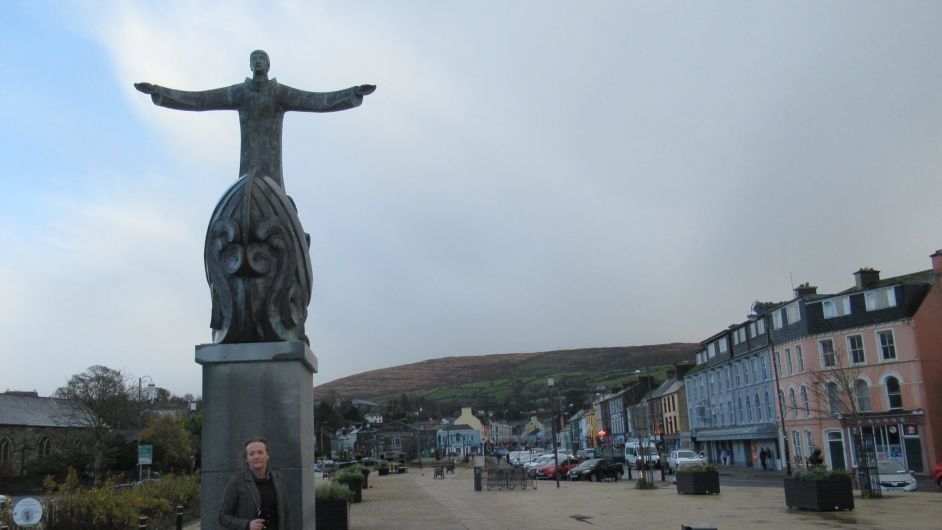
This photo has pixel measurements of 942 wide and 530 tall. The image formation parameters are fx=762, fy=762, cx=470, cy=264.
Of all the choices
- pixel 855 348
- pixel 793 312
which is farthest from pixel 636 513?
pixel 793 312

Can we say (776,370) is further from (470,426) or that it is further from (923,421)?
(470,426)

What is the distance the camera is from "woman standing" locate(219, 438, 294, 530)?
17.0 feet

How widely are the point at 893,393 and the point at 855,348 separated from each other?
3387 millimetres

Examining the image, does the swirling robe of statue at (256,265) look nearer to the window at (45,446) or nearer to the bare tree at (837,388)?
the bare tree at (837,388)

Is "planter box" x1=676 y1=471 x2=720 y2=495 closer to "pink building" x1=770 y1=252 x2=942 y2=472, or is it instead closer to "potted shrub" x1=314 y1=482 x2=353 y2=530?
"potted shrub" x1=314 y1=482 x2=353 y2=530

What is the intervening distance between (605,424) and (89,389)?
7450 cm

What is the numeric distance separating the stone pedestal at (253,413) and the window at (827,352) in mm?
46428

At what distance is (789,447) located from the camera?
5316 cm

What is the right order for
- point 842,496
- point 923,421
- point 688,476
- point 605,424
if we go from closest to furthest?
point 842,496 → point 688,476 → point 923,421 → point 605,424

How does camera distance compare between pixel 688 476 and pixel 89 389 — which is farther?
pixel 89 389

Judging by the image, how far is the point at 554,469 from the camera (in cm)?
4953

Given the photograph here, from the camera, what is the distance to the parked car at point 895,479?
1150 inches

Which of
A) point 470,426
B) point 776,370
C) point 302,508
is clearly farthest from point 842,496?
point 470,426

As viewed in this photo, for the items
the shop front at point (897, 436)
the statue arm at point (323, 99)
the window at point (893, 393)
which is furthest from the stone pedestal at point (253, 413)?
the window at point (893, 393)
